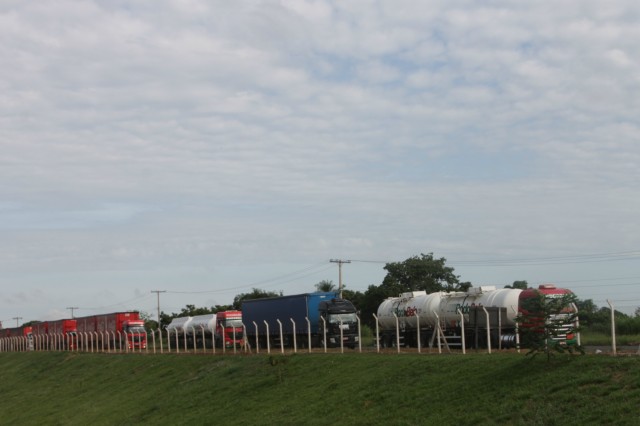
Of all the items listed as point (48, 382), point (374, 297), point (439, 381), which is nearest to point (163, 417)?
point (439, 381)

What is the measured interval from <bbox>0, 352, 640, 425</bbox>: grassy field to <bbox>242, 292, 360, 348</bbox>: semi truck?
6945mm

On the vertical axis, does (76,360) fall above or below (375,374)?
below

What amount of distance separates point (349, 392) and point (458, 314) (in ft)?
43.6

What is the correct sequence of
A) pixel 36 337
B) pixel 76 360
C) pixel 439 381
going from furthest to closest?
pixel 36 337
pixel 76 360
pixel 439 381

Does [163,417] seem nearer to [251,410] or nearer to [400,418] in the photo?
[251,410]

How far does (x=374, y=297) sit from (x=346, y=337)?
28.0 m

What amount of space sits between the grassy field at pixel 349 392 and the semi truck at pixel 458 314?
15.8 ft

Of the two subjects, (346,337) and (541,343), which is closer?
(541,343)

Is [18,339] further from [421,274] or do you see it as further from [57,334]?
[421,274]

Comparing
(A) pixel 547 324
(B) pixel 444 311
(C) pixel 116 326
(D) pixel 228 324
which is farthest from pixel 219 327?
(A) pixel 547 324

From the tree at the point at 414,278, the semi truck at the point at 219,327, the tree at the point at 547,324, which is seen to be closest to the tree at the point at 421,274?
the tree at the point at 414,278

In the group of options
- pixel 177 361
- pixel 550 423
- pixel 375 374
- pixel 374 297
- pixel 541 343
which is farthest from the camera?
pixel 374 297

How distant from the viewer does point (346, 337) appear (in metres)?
45.6

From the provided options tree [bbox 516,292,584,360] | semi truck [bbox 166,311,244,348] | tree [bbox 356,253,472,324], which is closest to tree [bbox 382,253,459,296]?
tree [bbox 356,253,472,324]
